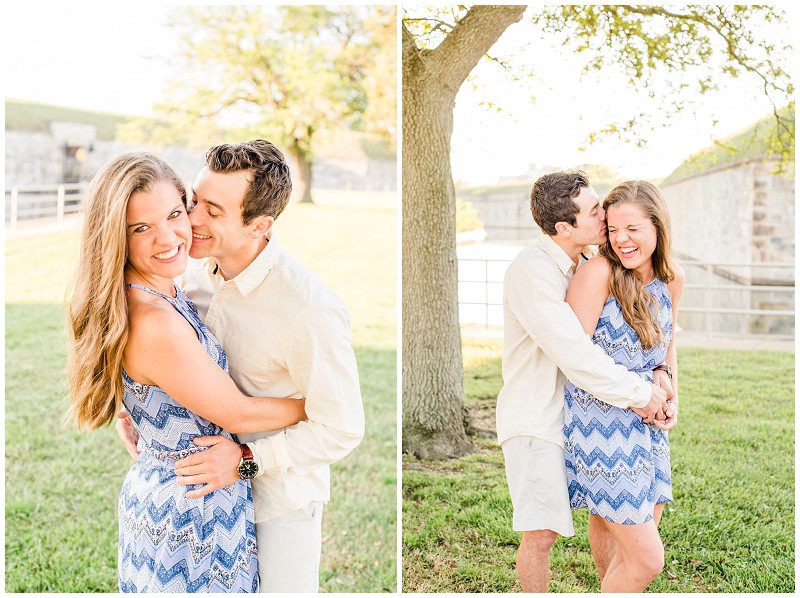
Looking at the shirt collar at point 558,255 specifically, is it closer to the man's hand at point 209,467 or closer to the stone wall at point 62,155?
the man's hand at point 209,467

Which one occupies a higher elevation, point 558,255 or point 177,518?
point 558,255

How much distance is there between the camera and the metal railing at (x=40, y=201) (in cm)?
1030

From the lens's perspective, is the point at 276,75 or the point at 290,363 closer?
the point at 290,363

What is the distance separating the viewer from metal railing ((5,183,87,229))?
1030 centimetres

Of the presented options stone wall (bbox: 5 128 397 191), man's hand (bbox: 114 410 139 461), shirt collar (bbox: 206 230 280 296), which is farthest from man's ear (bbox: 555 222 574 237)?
stone wall (bbox: 5 128 397 191)

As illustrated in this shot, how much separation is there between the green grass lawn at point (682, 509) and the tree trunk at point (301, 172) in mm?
9501

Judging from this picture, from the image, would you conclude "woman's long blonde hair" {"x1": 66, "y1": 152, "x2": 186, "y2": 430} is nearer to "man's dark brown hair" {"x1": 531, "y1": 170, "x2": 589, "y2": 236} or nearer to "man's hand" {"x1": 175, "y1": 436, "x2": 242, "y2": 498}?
"man's hand" {"x1": 175, "y1": 436, "x2": 242, "y2": 498}

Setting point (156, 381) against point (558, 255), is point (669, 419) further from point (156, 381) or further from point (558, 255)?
point (156, 381)

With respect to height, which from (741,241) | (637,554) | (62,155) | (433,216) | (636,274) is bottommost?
(637,554)

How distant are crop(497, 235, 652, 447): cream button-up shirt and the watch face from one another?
0.77 m

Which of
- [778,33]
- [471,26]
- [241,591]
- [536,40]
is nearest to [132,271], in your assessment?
[241,591]

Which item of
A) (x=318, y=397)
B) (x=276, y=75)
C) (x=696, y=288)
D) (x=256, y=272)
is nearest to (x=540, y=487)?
(x=318, y=397)

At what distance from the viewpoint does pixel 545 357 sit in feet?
6.92

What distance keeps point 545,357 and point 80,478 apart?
10.1 ft
